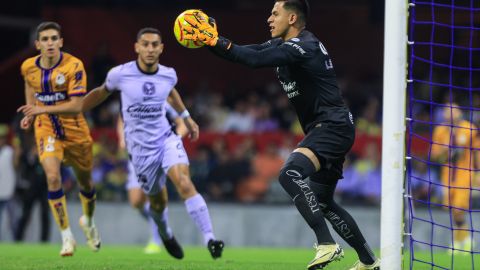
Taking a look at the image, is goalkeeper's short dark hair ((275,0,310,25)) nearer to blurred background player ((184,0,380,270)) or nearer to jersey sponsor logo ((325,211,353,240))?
blurred background player ((184,0,380,270))

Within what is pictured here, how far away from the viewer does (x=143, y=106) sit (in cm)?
1179

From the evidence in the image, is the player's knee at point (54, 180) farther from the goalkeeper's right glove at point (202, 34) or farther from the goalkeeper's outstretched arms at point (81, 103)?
the goalkeeper's right glove at point (202, 34)

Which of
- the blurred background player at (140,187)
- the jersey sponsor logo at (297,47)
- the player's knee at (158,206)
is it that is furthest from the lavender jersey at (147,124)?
the jersey sponsor logo at (297,47)

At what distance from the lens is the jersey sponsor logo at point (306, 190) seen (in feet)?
27.4

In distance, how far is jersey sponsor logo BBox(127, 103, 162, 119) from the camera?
11.8 m

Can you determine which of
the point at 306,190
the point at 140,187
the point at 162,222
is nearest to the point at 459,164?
the point at 140,187

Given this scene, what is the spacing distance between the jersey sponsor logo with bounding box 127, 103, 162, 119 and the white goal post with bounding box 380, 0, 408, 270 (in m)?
4.55

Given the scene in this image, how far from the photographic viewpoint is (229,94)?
22.7 m

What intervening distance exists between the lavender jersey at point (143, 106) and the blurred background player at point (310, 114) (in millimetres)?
2890

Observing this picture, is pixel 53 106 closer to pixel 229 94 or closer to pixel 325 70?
pixel 325 70

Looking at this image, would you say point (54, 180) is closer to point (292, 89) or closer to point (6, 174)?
point (292, 89)

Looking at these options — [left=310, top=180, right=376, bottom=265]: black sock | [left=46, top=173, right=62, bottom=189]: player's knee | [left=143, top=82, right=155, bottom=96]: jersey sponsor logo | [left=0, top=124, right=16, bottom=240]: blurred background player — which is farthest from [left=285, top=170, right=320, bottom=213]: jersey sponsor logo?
[left=0, top=124, right=16, bottom=240]: blurred background player

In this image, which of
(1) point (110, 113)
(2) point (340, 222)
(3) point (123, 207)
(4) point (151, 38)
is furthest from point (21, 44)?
(2) point (340, 222)

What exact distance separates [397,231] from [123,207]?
1206 centimetres
